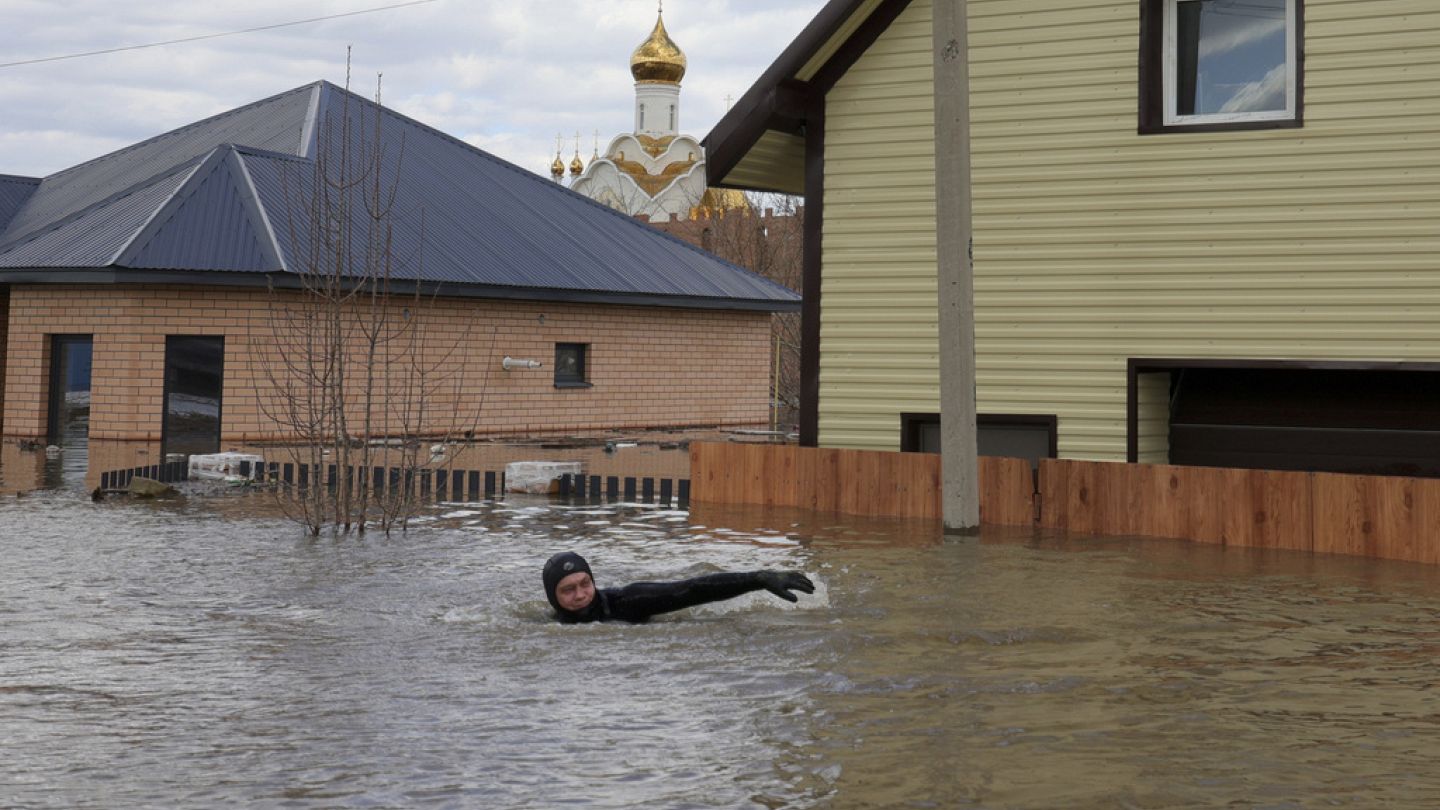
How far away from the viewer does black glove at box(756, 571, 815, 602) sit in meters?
9.78

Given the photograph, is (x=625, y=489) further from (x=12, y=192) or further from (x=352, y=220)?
(x=12, y=192)

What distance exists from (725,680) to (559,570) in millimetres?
1900

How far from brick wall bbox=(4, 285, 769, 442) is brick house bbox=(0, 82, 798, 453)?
4 centimetres

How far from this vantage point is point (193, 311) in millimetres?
25828

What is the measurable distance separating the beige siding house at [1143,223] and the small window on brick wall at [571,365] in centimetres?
1372

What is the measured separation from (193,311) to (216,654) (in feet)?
59.2

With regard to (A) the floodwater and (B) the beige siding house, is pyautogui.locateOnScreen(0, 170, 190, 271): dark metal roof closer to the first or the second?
(B) the beige siding house

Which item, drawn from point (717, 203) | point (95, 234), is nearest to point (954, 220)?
point (95, 234)

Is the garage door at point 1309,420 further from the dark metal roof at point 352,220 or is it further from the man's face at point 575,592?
the dark metal roof at point 352,220

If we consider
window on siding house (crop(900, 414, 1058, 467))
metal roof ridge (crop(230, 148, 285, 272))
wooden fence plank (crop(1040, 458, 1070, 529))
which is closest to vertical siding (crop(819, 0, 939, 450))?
window on siding house (crop(900, 414, 1058, 467))

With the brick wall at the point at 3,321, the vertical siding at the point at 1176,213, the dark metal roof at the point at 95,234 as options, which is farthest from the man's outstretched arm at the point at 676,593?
the brick wall at the point at 3,321

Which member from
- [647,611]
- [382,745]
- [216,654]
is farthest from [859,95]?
[382,745]

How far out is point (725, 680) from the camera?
835cm

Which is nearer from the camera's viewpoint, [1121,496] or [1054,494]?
[1121,496]
